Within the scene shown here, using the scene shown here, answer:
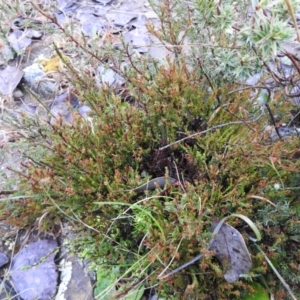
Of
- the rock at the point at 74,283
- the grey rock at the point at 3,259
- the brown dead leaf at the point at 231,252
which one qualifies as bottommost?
the rock at the point at 74,283

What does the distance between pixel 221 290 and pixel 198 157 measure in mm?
516

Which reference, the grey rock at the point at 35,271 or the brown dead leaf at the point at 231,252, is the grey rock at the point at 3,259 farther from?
the brown dead leaf at the point at 231,252

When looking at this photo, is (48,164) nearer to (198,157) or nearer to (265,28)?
(198,157)

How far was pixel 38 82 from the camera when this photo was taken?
2666mm

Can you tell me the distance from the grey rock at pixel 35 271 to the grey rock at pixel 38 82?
101cm

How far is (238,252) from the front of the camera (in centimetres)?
157

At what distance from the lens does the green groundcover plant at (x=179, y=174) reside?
1.59 meters

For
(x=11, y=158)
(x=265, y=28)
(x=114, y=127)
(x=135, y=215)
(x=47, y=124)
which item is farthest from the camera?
(x=11, y=158)

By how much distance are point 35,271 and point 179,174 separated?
777mm

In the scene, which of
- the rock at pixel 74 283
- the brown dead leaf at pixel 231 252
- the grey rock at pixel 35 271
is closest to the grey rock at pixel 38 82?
the grey rock at pixel 35 271

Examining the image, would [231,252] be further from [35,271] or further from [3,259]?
[3,259]

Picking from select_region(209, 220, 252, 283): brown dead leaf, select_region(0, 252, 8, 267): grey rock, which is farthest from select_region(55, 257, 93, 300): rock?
select_region(209, 220, 252, 283): brown dead leaf

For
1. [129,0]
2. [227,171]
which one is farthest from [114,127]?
[129,0]

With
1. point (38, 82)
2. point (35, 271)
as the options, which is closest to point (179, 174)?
point (35, 271)
